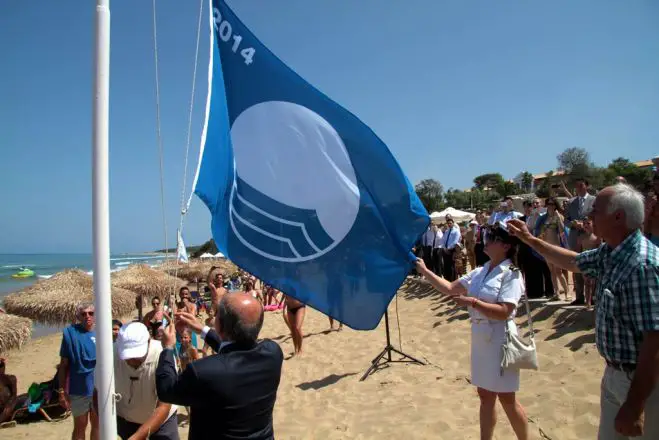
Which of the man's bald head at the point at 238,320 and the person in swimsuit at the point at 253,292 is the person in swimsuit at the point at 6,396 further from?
the man's bald head at the point at 238,320

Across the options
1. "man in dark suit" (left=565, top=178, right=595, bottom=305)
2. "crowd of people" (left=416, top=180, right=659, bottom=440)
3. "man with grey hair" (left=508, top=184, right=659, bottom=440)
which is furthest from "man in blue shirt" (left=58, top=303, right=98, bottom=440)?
"man in dark suit" (left=565, top=178, right=595, bottom=305)

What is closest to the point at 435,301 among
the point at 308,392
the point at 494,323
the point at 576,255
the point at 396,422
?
the point at 308,392

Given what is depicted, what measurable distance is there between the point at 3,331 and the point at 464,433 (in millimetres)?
10066

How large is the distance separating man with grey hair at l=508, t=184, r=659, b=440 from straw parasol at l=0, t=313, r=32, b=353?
11239 mm

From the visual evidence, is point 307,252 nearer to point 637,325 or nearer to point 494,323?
point 494,323

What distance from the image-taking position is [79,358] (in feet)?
13.8

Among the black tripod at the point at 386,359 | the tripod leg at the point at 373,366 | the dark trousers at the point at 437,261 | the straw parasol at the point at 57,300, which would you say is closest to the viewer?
the tripod leg at the point at 373,366

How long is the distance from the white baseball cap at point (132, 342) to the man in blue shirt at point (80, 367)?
5.76 ft

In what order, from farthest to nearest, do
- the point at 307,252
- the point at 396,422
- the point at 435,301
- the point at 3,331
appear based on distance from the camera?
1. the point at 435,301
2. the point at 3,331
3. the point at 396,422
4. the point at 307,252

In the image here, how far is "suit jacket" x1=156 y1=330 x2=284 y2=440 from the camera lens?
173cm

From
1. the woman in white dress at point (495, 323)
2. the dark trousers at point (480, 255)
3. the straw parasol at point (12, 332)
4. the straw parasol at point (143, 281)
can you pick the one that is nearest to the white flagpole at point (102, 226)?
the woman in white dress at point (495, 323)

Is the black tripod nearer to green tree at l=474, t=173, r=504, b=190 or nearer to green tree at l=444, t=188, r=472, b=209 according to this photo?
green tree at l=444, t=188, r=472, b=209

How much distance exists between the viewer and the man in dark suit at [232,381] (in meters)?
1.74

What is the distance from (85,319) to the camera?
428 cm
